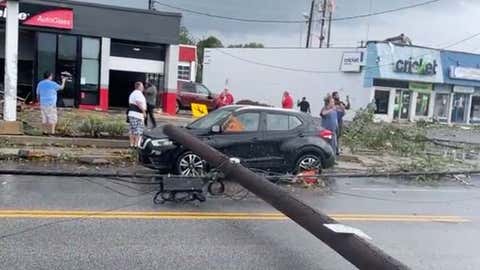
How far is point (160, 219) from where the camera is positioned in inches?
317

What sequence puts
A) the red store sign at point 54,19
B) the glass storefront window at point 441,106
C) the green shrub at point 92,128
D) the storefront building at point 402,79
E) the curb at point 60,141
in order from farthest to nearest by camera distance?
the glass storefront window at point 441,106
the storefront building at point 402,79
the red store sign at point 54,19
the green shrub at point 92,128
the curb at point 60,141

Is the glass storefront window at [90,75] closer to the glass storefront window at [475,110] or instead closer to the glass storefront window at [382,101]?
the glass storefront window at [382,101]

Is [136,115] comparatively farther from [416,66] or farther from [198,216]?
[416,66]

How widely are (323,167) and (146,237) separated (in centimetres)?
699

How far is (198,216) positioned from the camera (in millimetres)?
8406

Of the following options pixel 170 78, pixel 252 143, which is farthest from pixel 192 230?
pixel 170 78

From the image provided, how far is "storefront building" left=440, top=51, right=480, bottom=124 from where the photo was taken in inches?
1761

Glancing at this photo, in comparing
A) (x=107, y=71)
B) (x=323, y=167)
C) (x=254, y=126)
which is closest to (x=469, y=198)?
(x=323, y=167)

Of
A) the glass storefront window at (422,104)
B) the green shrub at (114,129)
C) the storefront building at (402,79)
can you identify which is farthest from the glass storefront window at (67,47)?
the glass storefront window at (422,104)

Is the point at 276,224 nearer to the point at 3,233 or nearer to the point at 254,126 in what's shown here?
the point at 3,233

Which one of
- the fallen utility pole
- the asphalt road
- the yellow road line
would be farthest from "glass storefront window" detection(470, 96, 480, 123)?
the fallen utility pole

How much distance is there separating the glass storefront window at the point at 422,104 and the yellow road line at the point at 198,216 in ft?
118

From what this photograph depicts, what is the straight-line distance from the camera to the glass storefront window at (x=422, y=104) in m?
44.2

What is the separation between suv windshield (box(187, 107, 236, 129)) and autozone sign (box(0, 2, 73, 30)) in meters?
16.5
